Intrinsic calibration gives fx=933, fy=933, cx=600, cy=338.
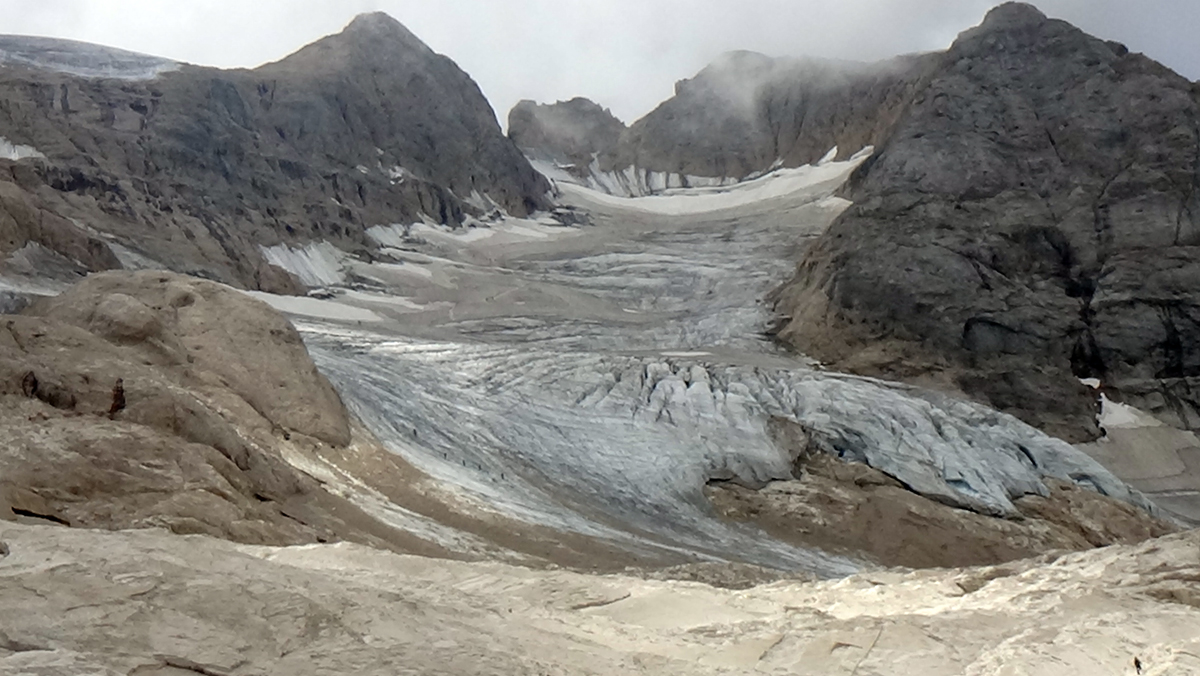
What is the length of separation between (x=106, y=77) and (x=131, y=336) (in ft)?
144

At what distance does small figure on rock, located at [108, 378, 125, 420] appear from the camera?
408 inches

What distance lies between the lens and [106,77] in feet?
163

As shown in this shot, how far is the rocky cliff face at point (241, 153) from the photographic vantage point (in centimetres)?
3325

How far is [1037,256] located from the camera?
3606 centimetres

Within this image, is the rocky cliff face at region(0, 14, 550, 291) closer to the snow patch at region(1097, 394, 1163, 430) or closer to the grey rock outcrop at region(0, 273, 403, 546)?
the grey rock outcrop at region(0, 273, 403, 546)

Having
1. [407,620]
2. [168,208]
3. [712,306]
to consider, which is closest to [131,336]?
[407,620]

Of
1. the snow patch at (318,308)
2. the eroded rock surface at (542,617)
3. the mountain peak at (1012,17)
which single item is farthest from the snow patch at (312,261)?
the eroded rock surface at (542,617)

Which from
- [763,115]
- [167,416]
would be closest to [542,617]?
[167,416]

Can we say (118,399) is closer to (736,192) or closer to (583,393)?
(583,393)

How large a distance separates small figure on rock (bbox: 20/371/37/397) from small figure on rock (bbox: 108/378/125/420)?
0.77m

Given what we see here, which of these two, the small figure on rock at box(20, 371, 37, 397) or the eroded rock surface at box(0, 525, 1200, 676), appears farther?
the small figure on rock at box(20, 371, 37, 397)

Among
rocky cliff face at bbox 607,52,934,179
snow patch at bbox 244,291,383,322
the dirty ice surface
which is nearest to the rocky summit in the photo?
the dirty ice surface

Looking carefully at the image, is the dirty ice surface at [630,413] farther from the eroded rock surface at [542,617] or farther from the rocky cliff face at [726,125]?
the rocky cliff face at [726,125]

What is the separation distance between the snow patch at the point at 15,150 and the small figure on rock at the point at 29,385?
31.0 metres
